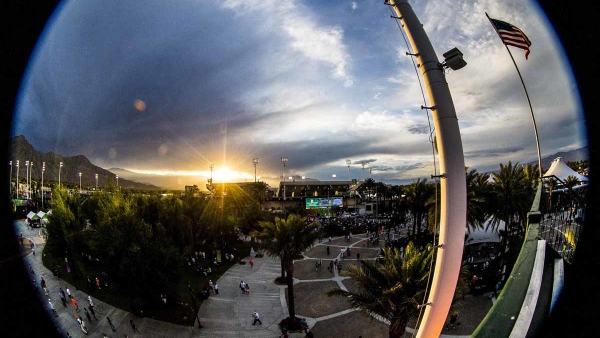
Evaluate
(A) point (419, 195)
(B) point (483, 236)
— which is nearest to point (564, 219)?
(B) point (483, 236)

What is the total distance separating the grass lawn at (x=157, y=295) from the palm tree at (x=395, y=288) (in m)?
12.6

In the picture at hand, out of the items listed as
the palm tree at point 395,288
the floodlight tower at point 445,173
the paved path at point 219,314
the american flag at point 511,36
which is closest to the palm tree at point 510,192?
the paved path at point 219,314

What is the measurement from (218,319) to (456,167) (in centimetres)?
1898

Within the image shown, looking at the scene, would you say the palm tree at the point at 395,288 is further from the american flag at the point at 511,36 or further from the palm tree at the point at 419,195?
the palm tree at the point at 419,195

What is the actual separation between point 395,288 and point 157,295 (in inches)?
630

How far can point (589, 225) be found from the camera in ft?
16.6

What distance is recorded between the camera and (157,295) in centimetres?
1814

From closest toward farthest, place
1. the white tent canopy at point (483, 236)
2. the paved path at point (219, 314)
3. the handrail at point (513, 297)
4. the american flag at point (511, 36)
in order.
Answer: the handrail at point (513, 297) < the american flag at point (511, 36) < the paved path at point (219, 314) < the white tent canopy at point (483, 236)

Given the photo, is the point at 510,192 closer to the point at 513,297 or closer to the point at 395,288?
the point at 395,288

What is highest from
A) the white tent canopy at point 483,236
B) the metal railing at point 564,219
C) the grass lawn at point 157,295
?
the metal railing at point 564,219

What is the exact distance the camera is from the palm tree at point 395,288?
31.9 feet

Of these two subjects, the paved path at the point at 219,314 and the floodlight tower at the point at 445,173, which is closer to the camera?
the floodlight tower at the point at 445,173

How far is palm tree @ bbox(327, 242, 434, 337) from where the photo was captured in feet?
31.9

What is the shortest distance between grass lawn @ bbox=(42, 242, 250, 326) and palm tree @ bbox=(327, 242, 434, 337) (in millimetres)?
12558
